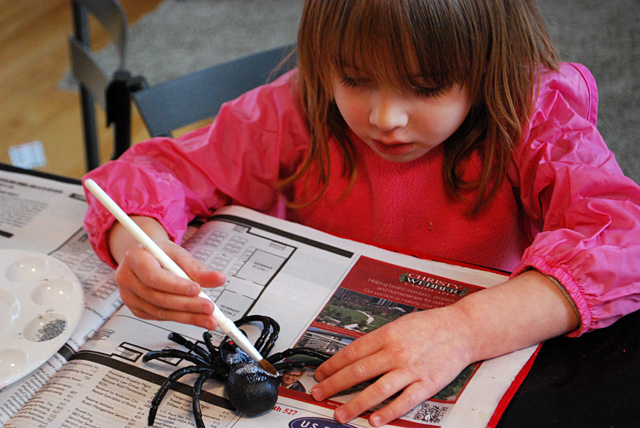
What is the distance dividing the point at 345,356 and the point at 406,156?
0.30 m

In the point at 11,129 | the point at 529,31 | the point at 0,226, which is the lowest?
the point at 11,129

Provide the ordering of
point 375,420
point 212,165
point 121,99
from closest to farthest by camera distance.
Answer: point 375,420 < point 212,165 < point 121,99

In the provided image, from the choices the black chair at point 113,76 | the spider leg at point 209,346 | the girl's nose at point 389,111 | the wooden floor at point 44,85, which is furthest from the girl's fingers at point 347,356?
the wooden floor at point 44,85

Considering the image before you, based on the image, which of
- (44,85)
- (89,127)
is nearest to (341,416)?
(89,127)

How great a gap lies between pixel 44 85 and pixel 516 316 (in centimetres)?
226

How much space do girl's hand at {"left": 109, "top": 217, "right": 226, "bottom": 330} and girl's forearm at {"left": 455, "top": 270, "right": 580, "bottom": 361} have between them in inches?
10.2

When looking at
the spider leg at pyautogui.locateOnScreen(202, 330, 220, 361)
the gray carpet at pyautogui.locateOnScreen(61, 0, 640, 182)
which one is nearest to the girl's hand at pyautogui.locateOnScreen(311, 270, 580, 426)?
the spider leg at pyautogui.locateOnScreen(202, 330, 220, 361)

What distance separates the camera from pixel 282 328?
0.69 m

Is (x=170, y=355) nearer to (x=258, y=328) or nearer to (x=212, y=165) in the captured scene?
(x=258, y=328)

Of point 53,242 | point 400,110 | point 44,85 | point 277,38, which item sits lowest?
point 44,85

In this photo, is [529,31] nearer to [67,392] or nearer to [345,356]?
[345,356]

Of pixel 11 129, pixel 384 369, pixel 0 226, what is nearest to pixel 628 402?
pixel 384 369

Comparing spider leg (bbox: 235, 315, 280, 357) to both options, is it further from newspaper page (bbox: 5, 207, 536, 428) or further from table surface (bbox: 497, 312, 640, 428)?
table surface (bbox: 497, 312, 640, 428)

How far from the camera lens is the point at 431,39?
66cm
